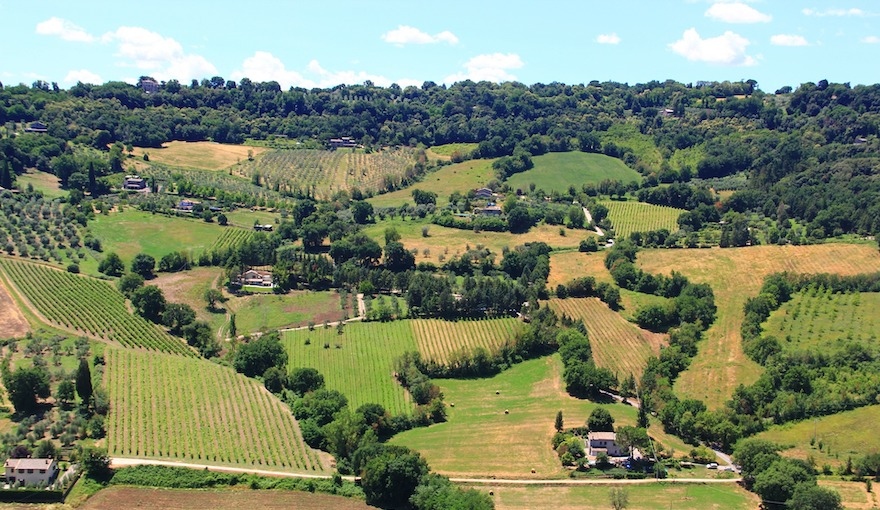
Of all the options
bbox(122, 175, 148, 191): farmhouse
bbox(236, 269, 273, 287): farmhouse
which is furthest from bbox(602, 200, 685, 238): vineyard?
bbox(122, 175, 148, 191): farmhouse

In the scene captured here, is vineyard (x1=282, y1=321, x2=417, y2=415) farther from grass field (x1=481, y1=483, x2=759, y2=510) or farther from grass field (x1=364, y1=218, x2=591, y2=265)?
grass field (x1=364, y1=218, x2=591, y2=265)

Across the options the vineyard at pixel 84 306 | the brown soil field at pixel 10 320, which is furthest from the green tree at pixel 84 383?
the brown soil field at pixel 10 320

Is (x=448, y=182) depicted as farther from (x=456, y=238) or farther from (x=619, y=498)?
(x=619, y=498)

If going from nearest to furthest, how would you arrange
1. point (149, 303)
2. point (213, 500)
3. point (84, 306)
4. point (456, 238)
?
point (213, 500)
point (84, 306)
point (149, 303)
point (456, 238)

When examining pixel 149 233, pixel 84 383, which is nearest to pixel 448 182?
pixel 149 233

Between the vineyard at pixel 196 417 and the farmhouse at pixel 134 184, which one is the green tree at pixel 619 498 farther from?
the farmhouse at pixel 134 184

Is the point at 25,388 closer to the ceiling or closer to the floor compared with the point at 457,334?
closer to the ceiling

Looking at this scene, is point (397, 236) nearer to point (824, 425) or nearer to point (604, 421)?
point (604, 421)
